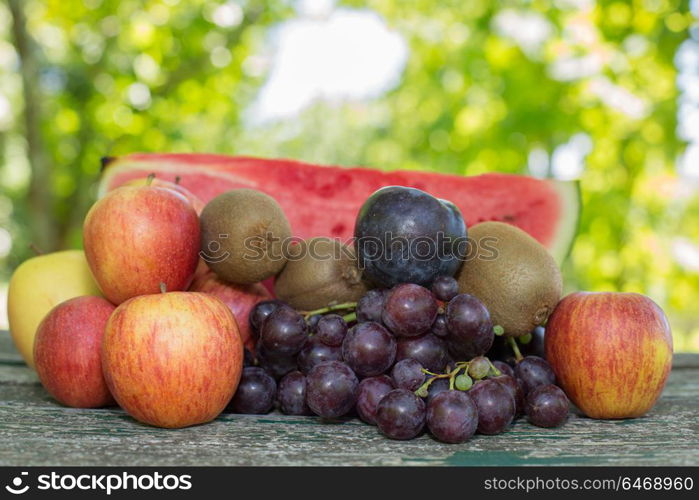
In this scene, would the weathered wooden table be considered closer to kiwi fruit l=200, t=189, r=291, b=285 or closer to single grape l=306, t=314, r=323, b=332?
single grape l=306, t=314, r=323, b=332

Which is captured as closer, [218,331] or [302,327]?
[218,331]

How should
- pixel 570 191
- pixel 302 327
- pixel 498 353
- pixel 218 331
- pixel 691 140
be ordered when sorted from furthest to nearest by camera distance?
pixel 691 140 → pixel 570 191 → pixel 498 353 → pixel 302 327 → pixel 218 331

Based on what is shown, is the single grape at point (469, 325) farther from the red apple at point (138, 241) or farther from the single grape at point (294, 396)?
the red apple at point (138, 241)

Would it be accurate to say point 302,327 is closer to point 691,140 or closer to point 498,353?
point 498,353

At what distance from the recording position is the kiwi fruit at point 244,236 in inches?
48.3

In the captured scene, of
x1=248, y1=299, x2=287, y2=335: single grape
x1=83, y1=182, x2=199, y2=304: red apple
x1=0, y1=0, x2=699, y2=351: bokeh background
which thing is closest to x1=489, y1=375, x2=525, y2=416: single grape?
x1=248, y1=299, x2=287, y2=335: single grape

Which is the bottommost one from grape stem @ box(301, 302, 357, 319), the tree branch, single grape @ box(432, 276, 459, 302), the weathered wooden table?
the weathered wooden table

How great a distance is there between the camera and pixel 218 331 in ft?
3.52

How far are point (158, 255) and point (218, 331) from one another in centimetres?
24

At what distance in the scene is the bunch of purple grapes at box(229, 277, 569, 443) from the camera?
100 centimetres

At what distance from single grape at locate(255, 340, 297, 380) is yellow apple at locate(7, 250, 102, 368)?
18.2 inches

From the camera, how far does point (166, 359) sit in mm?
1024
